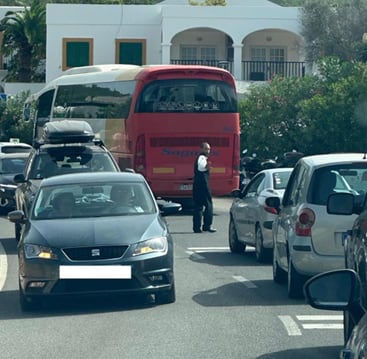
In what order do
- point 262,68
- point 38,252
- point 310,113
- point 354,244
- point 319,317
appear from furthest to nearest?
point 262,68, point 310,113, point 38,252, point 319,317, point 354,244

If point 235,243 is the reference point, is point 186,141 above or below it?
above

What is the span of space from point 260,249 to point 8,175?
45.8 ft

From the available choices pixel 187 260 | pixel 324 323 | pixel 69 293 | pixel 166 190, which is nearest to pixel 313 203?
pixel 324 323

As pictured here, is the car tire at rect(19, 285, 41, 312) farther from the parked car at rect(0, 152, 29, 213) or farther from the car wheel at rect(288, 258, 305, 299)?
the parked car at rect(0, 152, 29, 213)

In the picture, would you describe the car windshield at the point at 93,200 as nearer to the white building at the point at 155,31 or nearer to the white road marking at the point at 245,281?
the white road marking at the point at 245,281

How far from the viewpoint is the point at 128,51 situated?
174 ft

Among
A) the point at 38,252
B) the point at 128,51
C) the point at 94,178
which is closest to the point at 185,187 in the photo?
the point at 94,178

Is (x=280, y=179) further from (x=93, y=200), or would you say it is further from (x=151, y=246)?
(x=151, y=246)

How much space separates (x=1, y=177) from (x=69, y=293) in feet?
58.5

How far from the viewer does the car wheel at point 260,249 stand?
17.3 m

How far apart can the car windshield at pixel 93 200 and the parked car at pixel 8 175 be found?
560 inches

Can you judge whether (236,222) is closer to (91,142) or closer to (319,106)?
(91,142)

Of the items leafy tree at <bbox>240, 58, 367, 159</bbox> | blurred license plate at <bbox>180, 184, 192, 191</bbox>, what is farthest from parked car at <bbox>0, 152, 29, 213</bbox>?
leafy tree at <bbox>240, 58, 367, 159</bbox>

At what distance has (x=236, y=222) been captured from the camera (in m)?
19.0
